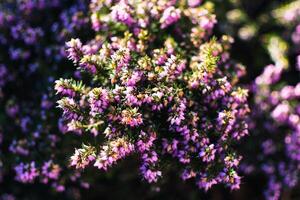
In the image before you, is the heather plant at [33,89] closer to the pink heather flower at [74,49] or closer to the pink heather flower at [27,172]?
the pink heather flower at [27,172]

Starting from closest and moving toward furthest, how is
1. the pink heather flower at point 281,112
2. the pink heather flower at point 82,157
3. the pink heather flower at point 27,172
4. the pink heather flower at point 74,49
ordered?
the pink heather flower at point 82,157
the pink heather flower at point 74,49
the pink heather flower at point 27,172
the pink heather flower at point 281,112

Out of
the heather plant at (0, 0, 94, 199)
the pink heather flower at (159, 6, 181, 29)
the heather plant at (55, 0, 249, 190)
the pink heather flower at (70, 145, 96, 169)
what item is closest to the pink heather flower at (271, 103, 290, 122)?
the heather plant at (55, 0, 249, 190)

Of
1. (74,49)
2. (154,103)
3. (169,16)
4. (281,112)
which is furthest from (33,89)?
(281,112)

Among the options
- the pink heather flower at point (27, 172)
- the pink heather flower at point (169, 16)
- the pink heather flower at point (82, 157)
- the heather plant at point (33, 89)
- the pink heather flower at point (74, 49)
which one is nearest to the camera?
the pink heather flower at point (82, 157)

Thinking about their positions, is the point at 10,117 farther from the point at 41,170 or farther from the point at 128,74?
the point at 128,74

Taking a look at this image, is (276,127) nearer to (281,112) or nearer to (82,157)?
(281,112)

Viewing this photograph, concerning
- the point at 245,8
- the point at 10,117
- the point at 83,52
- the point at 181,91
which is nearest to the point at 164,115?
the point at 181,91

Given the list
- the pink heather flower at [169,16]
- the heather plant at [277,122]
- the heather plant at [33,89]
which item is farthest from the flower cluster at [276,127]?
the heather plant at [33,89]

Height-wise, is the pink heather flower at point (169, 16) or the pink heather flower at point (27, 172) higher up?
the pink heather flower at point (169, 16)
